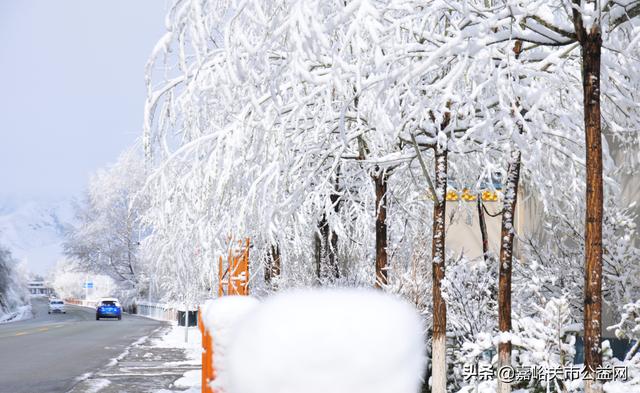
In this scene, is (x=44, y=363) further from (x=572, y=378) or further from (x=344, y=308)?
(x=344, y=308)

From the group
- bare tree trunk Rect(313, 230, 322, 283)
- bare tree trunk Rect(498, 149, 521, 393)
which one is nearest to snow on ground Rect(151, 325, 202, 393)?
bare tree trunk Rect(313, 230, 322, 283)

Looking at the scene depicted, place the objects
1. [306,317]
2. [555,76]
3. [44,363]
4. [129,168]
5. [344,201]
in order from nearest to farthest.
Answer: [306,317], [555,76], [344,201], [44,363], [129,168]

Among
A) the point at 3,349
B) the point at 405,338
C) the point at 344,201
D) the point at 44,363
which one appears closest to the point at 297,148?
the point at 344,201

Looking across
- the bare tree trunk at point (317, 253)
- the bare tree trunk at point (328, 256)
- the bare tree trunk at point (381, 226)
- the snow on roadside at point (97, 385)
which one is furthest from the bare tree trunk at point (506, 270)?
the snow on roadside at point (97, 385)

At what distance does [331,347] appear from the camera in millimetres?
948

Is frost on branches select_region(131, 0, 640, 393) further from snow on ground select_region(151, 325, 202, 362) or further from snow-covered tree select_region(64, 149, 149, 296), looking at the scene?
snow-covered tree select_region(64, 149, 149, 296)

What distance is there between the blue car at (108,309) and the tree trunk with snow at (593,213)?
4149 centimetres

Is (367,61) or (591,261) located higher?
(367,61)

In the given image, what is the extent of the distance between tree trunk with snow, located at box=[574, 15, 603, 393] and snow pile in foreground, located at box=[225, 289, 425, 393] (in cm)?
360

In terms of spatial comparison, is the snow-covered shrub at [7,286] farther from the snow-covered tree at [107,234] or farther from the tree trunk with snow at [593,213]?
the tree trunk with snow at [593,213]

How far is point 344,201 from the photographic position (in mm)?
12234

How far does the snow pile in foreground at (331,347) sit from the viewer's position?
95cm

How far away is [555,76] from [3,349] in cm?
1580

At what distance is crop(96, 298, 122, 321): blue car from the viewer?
43.2 metres
